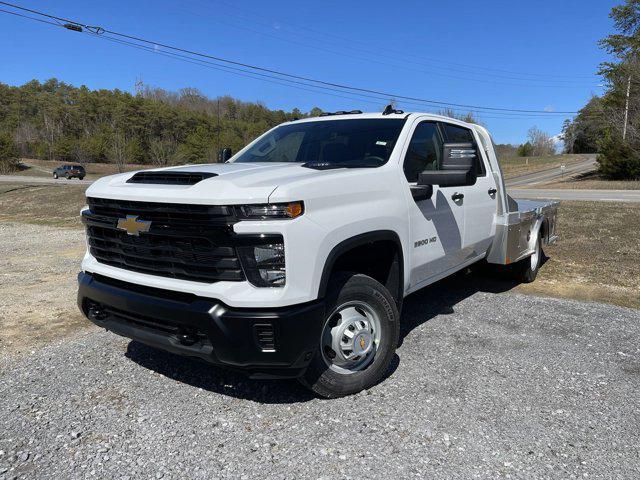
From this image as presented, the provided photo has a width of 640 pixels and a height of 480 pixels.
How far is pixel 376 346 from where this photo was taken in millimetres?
3387

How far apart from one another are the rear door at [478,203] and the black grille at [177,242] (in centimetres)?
262

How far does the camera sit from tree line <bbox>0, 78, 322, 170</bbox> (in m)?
74.1

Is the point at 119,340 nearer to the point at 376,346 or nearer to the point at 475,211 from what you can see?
the point at 376,346

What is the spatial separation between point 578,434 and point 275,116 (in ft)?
307

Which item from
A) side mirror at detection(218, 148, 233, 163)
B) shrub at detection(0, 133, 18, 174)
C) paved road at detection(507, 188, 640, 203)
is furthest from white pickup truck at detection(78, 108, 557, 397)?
shrub at detection(0, 133, 18, 174)

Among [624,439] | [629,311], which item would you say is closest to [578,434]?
[624,439]

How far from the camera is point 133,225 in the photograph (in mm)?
3010

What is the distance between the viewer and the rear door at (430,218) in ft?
12.4

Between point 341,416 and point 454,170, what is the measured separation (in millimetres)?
1914

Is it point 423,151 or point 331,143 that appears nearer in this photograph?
point 423,151

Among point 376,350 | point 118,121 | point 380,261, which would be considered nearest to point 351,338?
point 376,350

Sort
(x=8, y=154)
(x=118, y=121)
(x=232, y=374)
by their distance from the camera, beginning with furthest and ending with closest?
1. (x=118, y=121)
2. (x=8, y=154)
3. (x=232, y=374)

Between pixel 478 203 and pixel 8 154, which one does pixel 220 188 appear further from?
pixel 8 154

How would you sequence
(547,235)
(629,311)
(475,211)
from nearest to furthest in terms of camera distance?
1. (475,211)
2. (629,311)
3. (547,235)
